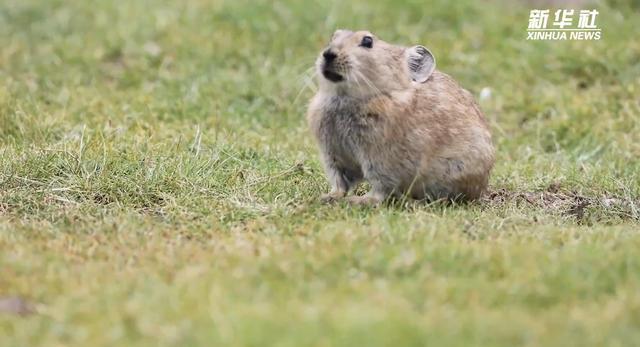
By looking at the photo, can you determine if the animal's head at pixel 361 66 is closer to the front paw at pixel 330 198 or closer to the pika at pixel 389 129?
the pika at pixel 389 129

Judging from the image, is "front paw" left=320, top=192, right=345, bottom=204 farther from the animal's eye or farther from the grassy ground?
the animal's eye

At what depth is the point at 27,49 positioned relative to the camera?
11758 millimetres

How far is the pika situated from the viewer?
24.3ft

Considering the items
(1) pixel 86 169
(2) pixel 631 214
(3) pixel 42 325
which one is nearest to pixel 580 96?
(2) pixel 631 214

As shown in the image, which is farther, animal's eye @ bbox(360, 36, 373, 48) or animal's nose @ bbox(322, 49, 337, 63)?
animal's eye @ bbox(360, 36, 373, 48)

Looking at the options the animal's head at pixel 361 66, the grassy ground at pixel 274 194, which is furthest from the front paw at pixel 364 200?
the animal's head at pixel 361 66

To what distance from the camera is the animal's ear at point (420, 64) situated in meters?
7.79

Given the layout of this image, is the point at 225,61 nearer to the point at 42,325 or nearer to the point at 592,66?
the point at 592,66

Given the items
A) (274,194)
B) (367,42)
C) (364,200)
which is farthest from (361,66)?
(274,194)

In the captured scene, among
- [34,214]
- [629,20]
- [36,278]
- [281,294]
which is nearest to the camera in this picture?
[281,294]

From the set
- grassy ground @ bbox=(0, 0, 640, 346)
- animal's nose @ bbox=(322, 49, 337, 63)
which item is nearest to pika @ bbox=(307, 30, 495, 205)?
animal's nose @ bbox=(322, 49, 337, 63)

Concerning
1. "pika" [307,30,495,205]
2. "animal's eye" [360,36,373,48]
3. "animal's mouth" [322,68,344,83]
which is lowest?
"pika" [307,30,495,205]

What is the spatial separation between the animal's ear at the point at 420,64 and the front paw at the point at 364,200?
0.97 m

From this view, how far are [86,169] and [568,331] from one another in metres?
3.86
